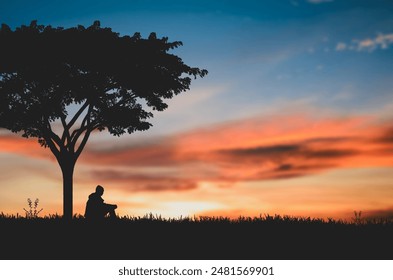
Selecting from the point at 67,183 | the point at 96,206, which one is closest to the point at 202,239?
the point at 96,206

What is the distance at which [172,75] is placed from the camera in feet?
81.8

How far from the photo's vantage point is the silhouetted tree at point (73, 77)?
2325cm

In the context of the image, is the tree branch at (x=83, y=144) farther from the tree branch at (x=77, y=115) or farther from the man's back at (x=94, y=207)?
the man's back at (x=94, y=207)

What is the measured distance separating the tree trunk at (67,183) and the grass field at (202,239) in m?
7.37

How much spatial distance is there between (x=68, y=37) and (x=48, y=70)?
198cm

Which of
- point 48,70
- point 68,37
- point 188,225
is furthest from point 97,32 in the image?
point 188,225

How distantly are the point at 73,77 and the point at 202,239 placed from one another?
1411cm

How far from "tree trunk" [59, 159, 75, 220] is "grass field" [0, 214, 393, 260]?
24.2 feet

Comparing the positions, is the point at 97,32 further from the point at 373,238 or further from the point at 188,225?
the point at 373,238

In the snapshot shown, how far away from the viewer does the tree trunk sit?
23.4 meters

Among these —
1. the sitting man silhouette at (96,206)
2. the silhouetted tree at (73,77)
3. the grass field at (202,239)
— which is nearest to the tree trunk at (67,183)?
the silhouetted tree at (73,77)

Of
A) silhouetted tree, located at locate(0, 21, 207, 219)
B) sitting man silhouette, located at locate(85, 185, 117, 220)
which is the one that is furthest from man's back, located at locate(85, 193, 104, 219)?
silhouetted tree, located at locate(0, 21, 207, 219)
